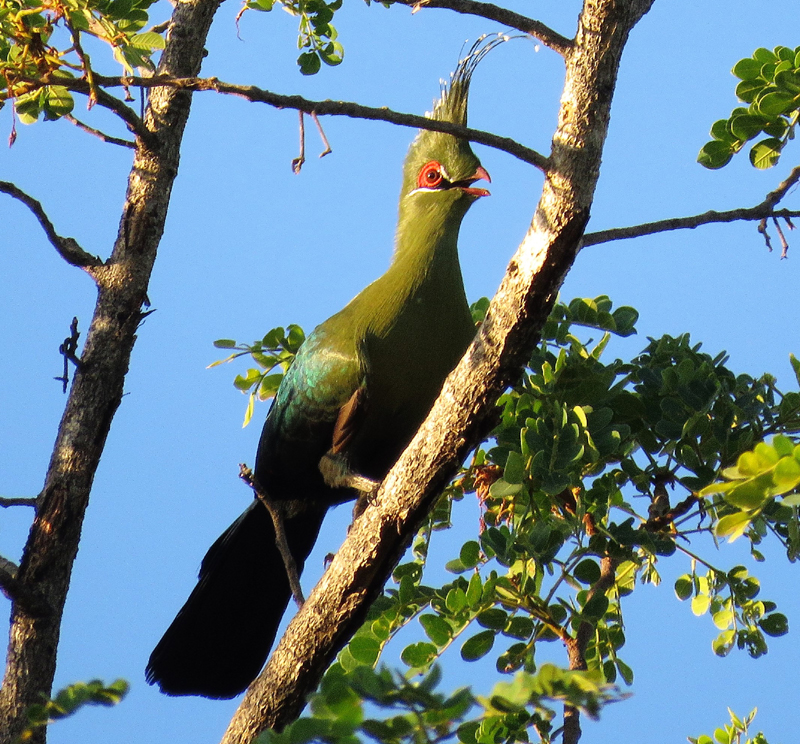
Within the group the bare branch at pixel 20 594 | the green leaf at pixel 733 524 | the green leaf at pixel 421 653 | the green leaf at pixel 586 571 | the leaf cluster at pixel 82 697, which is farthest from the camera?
the bare branch at pixel 20 594

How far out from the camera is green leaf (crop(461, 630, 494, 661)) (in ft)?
6.79

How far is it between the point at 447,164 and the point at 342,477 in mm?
985

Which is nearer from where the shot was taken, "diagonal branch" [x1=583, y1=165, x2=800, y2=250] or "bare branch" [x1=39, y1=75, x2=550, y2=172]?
"bare branch" [x1=39, y1=75, x2=550, y2=172]

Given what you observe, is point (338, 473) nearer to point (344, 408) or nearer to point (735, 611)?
point (344, 408)

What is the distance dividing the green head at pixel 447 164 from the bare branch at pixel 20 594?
152cm

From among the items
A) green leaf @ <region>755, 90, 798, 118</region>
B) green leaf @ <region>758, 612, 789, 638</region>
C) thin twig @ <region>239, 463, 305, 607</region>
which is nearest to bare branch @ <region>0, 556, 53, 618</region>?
thin twig @ <region>239, 463, 305, 607</region>

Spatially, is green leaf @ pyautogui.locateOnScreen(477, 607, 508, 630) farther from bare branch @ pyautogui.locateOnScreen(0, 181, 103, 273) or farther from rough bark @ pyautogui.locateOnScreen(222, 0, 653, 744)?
bare branch @ pyautogui.locateOnScreen(0, 181, 103, 273)

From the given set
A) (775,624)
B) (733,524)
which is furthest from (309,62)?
(733,524)

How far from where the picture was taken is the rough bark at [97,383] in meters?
2.45

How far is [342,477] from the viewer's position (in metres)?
2.67

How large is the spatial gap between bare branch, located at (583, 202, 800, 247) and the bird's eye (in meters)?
0.88

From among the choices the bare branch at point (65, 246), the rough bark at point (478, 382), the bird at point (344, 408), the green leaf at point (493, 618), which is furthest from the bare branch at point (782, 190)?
the bare branch at point (65, 246)

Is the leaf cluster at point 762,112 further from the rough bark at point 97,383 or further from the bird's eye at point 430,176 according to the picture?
the rough bark at point 97,383

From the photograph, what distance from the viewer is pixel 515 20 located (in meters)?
2.01
